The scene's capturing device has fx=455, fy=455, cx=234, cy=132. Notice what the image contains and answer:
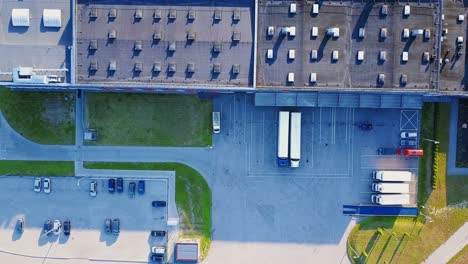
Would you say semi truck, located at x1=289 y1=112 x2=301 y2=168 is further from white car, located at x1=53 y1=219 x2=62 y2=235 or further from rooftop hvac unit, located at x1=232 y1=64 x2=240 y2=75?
white car, located at x1=53 y1=219 x2=62 y2=235

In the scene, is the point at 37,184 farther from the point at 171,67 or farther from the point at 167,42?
the point at 167,42

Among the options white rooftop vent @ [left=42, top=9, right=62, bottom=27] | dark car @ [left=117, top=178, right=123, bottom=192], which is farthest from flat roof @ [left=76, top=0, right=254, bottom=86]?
dark car @ [left=117, top=178, right=123, bottom=192]

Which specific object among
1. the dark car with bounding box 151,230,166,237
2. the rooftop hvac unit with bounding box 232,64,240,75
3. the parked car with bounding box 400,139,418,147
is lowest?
the dark car with bounding box 151,230,166,237

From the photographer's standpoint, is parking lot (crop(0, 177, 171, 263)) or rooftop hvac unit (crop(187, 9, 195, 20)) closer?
rooftop hvac unit (crop(187, 9, 195, 20))

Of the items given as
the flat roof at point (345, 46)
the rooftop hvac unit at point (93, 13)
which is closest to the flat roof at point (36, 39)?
the rooftop hvac unit at point (93, 13)

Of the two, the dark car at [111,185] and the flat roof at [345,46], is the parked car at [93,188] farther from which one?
the flat roof at [345,46]

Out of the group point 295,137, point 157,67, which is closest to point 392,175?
point 295,137
